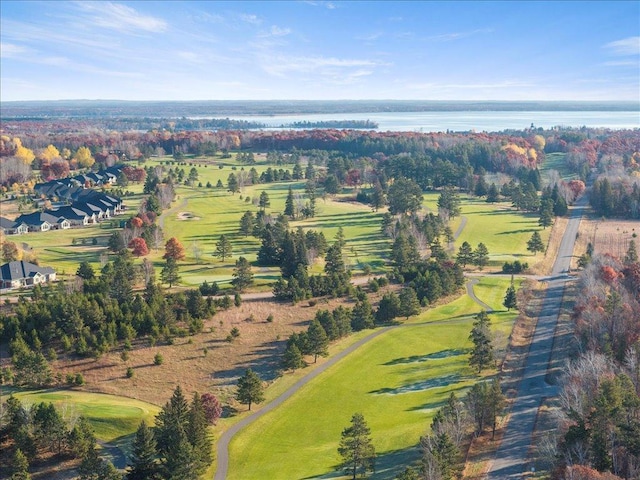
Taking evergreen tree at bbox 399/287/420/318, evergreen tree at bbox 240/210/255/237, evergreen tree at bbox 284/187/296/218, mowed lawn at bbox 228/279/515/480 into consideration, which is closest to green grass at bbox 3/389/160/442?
mowed lawn at bbox 228/279/515/480

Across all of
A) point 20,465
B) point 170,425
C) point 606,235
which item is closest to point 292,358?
point 170,425

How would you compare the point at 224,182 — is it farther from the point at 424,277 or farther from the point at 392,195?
the point at 424,277

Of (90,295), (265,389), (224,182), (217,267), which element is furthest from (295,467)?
(224,182)

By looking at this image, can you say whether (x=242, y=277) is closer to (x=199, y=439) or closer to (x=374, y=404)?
(x=374, y=404)

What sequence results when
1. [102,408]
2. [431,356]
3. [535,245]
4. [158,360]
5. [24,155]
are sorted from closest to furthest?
[102,408] → [158,360] → [431,356] → [535,245] → [24,155]

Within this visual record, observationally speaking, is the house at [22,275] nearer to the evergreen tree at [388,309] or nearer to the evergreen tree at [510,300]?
the evergreen tree at [388,309]

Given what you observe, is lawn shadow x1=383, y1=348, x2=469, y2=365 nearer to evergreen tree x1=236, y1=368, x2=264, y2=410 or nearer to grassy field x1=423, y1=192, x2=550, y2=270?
evergreen tree x1=236, y1=368, x2=264, y2=410
